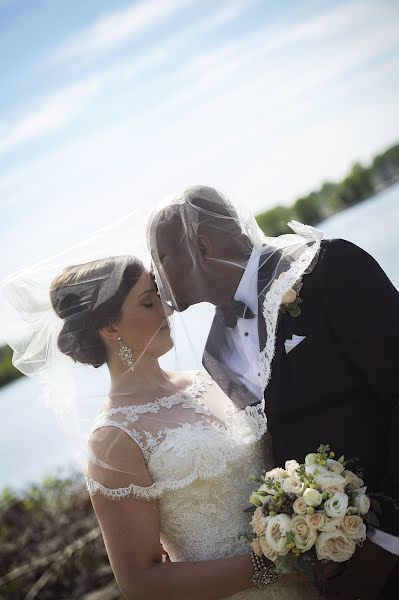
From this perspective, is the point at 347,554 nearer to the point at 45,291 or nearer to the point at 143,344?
the point at 143,344

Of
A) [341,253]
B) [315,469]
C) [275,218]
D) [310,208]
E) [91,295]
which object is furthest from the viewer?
[310,208]

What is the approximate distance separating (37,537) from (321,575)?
3.61m

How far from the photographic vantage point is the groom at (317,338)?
2744 mm

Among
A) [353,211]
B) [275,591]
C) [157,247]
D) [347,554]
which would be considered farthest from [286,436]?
[353,211]

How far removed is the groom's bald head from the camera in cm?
299

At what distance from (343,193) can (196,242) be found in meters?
3.51

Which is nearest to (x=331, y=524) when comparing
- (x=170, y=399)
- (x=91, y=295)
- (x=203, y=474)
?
(x=203, y=474)

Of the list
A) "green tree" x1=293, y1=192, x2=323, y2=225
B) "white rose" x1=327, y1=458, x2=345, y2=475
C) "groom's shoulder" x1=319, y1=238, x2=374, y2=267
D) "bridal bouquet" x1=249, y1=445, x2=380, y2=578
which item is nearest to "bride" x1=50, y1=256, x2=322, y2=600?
"bridal bouquet" x1=249, y1=445, x2=380, y2=578

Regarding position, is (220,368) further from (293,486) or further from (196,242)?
(293,486)

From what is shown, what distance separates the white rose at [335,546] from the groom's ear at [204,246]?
1.29m

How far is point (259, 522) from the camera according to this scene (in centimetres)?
264

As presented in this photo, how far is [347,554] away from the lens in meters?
2.53

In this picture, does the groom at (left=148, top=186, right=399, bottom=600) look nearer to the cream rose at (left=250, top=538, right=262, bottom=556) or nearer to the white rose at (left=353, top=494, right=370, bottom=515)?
the white rose at (left=353, top=494, right=370, bottom=515)

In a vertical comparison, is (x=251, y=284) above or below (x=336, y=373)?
above
